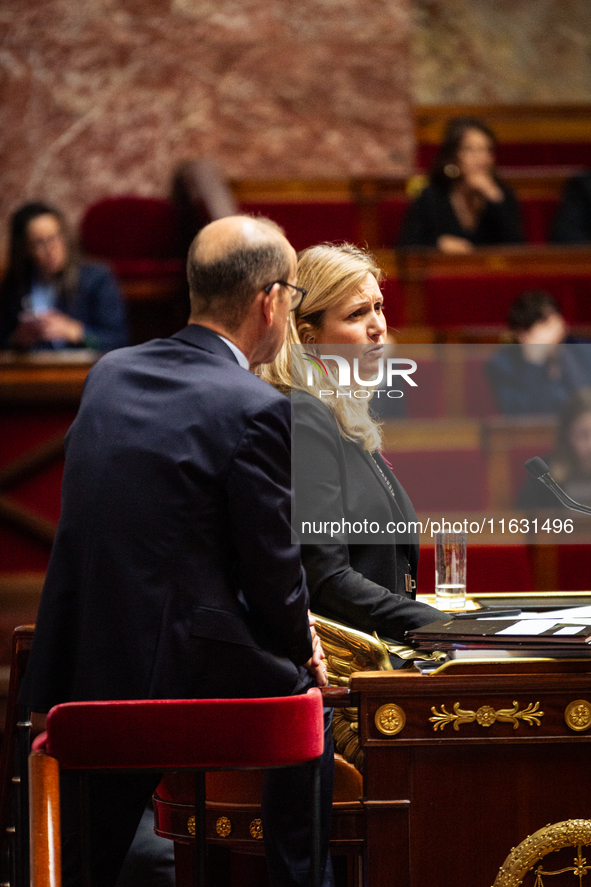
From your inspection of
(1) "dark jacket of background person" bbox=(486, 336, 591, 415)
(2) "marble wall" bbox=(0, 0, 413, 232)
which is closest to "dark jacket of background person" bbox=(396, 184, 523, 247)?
(2) "marble wall" bbox=(0, 0, 413, 232)

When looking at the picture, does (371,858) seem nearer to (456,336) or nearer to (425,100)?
(456,336)

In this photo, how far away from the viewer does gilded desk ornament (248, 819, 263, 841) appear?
1592 millimetres

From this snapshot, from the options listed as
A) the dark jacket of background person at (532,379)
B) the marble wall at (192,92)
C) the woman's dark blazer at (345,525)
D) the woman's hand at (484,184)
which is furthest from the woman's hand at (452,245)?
the woman's dark blazer at (345,525)

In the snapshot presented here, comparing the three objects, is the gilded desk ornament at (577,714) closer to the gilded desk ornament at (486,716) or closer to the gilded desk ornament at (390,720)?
the gilded desk ornament at (486,716)

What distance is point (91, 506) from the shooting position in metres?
1.42

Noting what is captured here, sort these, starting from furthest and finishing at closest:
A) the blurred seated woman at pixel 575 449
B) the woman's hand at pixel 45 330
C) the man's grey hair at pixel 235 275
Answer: the woman's hand at pixel 45 330
the blurred seated woman at pixel 575 449
the man's grey hair at pixel 235 275

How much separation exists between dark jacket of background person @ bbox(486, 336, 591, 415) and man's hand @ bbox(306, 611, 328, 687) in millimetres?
1065

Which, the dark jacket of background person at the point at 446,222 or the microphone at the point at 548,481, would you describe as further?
the dark jacket of background person at the point at 446,222

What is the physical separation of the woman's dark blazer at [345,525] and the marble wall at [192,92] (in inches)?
163

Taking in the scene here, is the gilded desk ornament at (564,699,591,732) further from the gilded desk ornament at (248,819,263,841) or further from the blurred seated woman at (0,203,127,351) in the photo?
the blurred seated woman at (0,203,127,351)

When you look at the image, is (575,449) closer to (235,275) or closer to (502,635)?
(502,635)

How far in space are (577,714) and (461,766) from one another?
168 millimetres

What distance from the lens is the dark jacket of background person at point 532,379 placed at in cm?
252

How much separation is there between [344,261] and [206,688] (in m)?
0.66
